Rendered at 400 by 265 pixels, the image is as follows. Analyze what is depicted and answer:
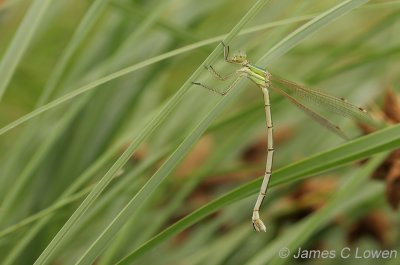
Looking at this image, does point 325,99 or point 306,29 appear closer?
point 306,29

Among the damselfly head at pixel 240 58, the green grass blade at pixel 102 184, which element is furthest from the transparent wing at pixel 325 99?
the green grass blade at pixel 102 184

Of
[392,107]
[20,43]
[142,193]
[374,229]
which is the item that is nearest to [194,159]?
[374,229]

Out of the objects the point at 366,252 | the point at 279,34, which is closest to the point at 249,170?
the point at 366,252

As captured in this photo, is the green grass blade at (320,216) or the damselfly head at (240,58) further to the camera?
the damselfly head at (240,58)

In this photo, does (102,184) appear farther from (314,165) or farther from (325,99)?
(325,99)

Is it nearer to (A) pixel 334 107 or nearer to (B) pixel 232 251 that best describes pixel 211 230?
(B) pixel 232 251

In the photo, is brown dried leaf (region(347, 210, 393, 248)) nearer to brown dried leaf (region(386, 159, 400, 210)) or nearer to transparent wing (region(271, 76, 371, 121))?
brown dried leaf (region(386, 159, 400, 210))

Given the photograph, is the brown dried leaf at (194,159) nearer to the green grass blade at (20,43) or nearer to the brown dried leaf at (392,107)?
the brown dried leaf at (392,107)
